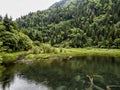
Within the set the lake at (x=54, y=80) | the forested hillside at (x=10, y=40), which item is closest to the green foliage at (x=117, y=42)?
the forested hillside at (x=10, y=40)

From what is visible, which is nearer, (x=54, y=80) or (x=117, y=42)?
(x=54, y=80)

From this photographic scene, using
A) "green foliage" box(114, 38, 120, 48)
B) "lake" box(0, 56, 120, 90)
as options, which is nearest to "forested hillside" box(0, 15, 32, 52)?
"lake" box(0, 56, 120, 90)

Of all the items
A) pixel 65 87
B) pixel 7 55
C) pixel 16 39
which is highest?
pixel 16 39

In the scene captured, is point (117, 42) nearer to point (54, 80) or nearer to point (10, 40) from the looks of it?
point (10, 40)

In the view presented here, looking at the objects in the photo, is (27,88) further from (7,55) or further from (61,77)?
(7,55)

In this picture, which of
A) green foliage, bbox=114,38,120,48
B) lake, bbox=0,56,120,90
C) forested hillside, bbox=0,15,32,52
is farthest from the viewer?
green foliage, bbox=114,38,120,48

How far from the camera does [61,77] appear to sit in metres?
79.4

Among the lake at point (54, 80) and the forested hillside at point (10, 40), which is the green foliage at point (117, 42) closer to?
the forested hillside at point (10, 40)

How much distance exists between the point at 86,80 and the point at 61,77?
10313 millimetres

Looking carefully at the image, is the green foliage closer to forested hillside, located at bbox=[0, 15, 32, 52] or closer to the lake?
forested hillside, located at bbox=[0, 15, 32, 52]

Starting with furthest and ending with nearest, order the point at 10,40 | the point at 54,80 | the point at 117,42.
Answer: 1. the point at 117,42
2. the point at 10,40
3. the point at 54,80

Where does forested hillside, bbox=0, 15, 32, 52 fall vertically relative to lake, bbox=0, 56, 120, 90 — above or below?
above

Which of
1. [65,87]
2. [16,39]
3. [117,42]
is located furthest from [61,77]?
[117,42]

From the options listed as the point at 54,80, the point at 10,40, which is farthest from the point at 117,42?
the point at 54,80
